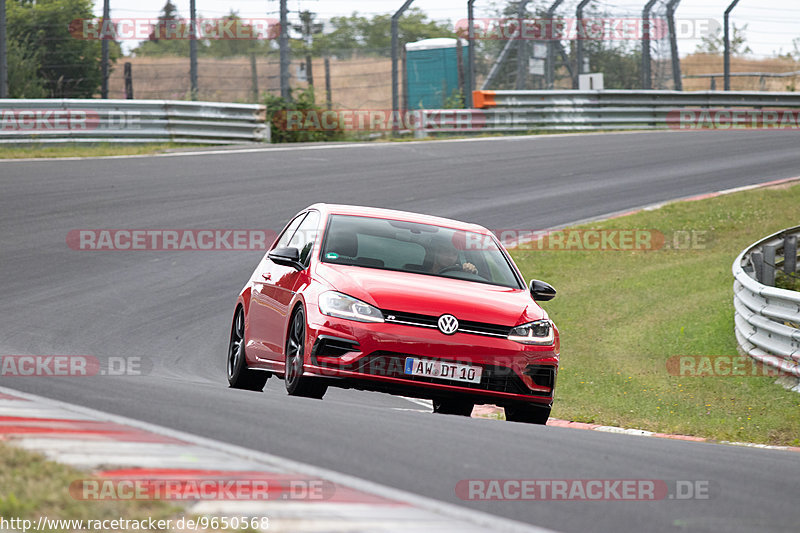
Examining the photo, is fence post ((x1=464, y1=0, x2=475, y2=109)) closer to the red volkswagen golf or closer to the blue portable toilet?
the blue portable toilet

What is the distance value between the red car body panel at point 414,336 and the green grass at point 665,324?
1.81 meters

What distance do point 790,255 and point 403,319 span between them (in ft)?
25.5

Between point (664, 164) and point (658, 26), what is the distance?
28.1ft

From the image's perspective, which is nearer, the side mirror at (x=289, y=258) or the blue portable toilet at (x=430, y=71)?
the side mirror at (x=289, y=258)

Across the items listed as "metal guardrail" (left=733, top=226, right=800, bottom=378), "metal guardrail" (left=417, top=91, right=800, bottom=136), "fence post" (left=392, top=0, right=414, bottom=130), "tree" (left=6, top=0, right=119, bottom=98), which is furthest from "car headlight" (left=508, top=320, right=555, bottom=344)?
"tree" (left=6, top=0, right=119, bottom=98)

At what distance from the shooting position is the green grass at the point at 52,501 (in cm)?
390

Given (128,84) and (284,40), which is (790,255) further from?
(128,84)

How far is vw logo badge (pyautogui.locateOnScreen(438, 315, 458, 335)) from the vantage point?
25.7 feet

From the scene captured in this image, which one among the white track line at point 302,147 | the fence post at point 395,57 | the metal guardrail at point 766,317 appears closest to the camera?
the metal guardrail at point 766,317

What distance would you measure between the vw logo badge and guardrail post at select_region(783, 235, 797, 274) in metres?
7.45

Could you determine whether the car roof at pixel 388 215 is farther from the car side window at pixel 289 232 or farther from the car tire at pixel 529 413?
the car tire at pixel 529 413

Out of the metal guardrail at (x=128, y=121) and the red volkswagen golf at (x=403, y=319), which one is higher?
the metal guardrail at (x=128, y=121)

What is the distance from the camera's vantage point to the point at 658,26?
99.7 feet

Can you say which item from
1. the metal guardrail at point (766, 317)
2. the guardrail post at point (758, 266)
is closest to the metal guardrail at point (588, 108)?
the guardrail post at point (758, 266)
